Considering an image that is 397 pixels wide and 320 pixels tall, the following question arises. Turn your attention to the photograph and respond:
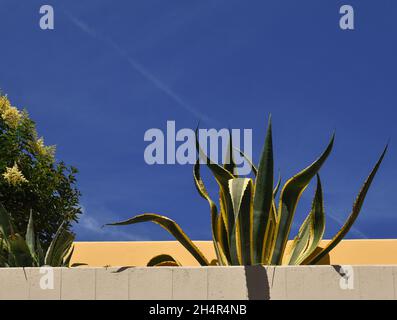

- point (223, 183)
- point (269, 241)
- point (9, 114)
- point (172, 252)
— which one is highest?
point (9, 114)

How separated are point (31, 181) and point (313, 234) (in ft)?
16.6

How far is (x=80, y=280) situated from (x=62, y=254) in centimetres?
173

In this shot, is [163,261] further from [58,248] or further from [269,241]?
[269,241]

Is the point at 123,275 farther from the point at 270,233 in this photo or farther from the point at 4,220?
the point at 4,220

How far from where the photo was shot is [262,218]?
272 inches

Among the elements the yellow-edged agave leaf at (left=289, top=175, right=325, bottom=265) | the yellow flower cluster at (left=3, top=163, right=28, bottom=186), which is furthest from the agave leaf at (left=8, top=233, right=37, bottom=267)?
the yellow-edged agave leaf at (left=289, top=175, right=325, bottom=265)

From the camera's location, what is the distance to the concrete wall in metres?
6.18

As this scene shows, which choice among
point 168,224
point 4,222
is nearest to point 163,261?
point 168,224

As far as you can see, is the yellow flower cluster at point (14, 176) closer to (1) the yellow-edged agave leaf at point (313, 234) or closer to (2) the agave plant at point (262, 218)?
(2) the agave plant at point (262, 218)

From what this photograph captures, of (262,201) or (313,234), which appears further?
(313,234)
